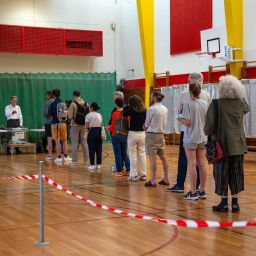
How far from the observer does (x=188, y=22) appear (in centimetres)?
1529

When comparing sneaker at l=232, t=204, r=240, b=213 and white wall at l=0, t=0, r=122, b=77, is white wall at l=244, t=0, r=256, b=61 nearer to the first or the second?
white wall at l=0, t=0, r=122, b=77

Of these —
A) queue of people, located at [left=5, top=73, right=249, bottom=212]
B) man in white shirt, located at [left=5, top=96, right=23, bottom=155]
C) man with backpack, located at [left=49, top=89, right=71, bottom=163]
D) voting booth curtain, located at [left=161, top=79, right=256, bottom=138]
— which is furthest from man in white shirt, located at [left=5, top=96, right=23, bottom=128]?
voting booth curtain, located at [left=161, top=79, right=256, bottom=138]

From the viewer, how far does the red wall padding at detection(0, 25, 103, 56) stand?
16125 mm

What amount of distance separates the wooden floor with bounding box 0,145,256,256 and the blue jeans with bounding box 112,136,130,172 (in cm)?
55

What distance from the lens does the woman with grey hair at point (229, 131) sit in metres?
5.05

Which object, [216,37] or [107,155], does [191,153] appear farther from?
[216,37]

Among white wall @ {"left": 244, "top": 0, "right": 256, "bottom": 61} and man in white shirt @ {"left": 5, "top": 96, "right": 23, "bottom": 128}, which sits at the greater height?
white wall @ {"left": 244, "top": 0, "right": 256, "bottom": 61}

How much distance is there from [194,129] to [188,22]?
1020cm

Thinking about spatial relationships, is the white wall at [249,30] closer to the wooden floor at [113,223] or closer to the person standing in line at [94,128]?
the person standing in line at [94,128]

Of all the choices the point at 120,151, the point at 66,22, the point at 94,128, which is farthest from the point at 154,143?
the point at 66,22

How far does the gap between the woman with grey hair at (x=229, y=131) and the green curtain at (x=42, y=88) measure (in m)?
11.8

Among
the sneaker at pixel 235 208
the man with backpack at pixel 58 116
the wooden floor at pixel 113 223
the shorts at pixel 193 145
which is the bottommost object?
the wooden floor at pixel 113 223

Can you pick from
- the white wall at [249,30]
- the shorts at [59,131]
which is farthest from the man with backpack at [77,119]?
the white wall at [249,30]

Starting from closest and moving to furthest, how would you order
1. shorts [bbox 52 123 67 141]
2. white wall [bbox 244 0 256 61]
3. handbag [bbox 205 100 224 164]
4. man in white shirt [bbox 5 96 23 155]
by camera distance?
handbag [bbox 205 100 224 164] → shorts [bbox 52 123 67 141] → white wall [bbox 244 0 256 61] → man in white shirt [bbox 5 96 23 155]
